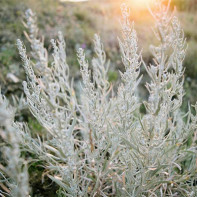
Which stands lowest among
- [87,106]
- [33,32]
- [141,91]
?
Answer: [141,91]

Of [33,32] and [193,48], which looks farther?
[193,48]

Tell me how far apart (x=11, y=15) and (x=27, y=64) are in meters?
4.17

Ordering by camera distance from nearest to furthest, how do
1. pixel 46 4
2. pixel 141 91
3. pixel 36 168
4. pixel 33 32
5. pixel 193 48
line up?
1. pixel 33 32
2. pixel 36 168
3. pixel 141 91
4. pixel 193 48
5. pixel 46 4

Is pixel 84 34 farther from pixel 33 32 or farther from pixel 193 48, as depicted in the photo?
pixel 33 32

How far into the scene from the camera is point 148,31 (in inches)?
221

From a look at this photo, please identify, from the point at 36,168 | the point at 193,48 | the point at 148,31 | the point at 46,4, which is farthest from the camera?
the point at 46,4

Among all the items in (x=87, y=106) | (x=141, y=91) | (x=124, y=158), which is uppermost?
(x=87, y=106)

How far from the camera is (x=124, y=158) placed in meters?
1.26

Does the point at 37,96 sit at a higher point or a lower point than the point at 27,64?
lower

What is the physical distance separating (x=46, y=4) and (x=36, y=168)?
5177mm

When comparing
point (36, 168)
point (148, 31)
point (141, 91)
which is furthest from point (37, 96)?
point (148, 31)

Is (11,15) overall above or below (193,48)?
above

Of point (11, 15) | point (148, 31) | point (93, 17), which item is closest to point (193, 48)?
point (148, 31)

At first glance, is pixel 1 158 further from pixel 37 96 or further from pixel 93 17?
pixel 93 17
